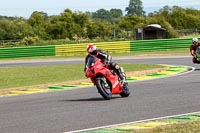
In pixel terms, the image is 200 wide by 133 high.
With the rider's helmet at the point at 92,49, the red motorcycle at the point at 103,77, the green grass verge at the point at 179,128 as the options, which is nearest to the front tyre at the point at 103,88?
the red motorcycle at the point at 103,77

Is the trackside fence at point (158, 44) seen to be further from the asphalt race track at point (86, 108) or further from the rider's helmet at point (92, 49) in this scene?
the rider's helmet at point (92, 49)

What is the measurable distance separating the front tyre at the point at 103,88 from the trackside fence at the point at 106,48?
32963 mm

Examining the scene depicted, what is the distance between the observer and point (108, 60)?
14945 mm

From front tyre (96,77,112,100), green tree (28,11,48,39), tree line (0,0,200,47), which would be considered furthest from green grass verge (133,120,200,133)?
green tree (28,11,48,39)

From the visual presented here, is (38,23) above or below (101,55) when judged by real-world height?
below

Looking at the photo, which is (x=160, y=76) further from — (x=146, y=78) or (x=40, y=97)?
(x=40, y=97)

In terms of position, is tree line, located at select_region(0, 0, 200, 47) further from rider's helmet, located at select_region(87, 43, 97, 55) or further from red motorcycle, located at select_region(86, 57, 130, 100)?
rider's helmet, located at select_region(87, 43, 97, 55)

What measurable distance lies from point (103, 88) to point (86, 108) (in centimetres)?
181

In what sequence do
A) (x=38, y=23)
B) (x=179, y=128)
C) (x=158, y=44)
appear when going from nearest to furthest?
(x=179, y=128) < (x=158, y=44) < (x=38, y=23)

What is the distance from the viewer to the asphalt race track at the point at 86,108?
421 inches

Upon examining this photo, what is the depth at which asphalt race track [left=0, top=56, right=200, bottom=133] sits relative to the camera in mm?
10703

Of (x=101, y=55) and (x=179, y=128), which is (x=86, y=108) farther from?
(x=179, y=128)

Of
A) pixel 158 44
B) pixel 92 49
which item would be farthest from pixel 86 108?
pixel 158 44

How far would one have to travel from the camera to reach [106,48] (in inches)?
1901
